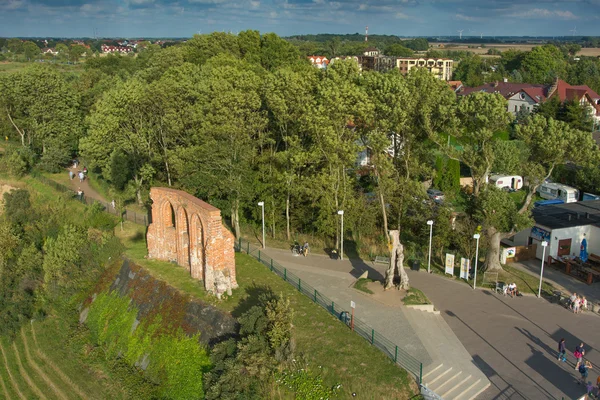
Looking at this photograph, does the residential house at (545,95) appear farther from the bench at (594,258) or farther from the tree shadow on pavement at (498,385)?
the tree shadow on pavement at (498,385)

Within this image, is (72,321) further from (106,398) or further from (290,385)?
(290,385)

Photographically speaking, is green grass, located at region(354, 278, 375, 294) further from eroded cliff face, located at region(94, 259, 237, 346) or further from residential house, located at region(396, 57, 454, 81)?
residential house, located at region(396, 57, 454, 81)

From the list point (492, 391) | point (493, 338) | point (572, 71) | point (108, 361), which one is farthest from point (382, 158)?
point (572, 71)

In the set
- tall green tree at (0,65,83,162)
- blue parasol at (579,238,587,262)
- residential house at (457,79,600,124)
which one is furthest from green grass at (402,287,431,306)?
residential house at (457,79,600,124)

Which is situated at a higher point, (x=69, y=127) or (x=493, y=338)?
(x=69, y=127)

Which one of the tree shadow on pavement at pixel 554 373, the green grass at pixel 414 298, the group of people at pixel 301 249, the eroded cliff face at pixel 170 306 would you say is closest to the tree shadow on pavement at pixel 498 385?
the tree shadow on pavement at pixel 554 373
